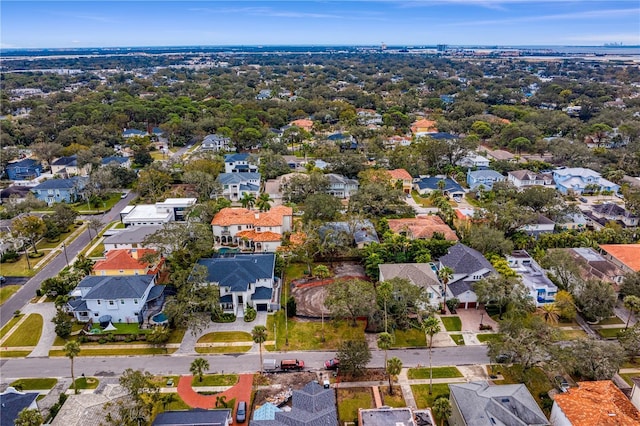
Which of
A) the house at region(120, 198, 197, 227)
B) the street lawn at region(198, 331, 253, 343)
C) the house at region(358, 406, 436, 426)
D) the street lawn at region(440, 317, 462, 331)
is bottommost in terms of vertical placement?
the street lawn at region(198, 331, 253, 343)

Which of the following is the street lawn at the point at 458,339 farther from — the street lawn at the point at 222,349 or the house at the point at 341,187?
the house at the point at 341,187

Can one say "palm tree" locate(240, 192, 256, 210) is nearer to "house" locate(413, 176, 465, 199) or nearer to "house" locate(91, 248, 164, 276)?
"house" locate(91, 248, 164, 276)

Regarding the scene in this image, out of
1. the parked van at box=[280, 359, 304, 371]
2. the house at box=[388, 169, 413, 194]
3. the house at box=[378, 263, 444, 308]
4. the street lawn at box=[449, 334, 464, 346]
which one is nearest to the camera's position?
the parked van at box=[280, 359, 304, 371]

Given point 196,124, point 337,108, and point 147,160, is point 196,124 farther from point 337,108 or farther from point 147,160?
point 337,108

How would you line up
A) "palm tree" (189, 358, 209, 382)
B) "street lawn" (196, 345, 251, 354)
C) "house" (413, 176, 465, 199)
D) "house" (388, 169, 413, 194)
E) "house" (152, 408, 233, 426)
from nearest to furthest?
"house" (152, 408, 233, 426) → "palm tree" (189, 358, 209, 382) → "street lawn" (196, 345, 251, 354) → "house" (413, 176, 465, 199) → "house" (388, 169, 413, 194)

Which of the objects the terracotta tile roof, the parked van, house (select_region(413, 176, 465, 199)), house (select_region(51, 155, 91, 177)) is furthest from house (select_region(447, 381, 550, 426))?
house (select_region(51, 155, 91, 177))
